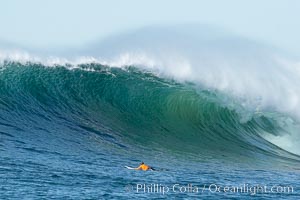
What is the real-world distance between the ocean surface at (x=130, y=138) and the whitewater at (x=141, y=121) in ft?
0.12

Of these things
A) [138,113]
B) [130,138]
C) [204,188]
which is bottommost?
[204,188]

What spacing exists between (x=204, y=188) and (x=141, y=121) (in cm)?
760

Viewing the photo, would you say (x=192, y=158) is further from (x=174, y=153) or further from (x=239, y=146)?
(x=239, y=146)

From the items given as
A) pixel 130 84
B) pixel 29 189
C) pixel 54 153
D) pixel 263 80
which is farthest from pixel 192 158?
pixel 263 80

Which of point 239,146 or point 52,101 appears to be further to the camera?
point 52,101

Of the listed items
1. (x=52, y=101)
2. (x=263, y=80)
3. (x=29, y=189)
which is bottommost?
(x=29, y=189)

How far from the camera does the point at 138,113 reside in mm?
20875

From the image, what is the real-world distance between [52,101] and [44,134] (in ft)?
11.6

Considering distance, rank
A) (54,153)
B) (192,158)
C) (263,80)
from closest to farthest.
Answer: (54,153) < (192,158) < (263,80)

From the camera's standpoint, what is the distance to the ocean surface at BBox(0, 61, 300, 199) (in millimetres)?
12672

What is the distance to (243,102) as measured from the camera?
76.0 feet

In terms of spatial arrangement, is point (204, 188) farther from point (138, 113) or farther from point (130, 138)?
point (138, 113)

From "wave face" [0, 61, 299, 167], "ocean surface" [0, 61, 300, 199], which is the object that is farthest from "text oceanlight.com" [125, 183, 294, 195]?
"wave face" [0, 61, 299, 167]

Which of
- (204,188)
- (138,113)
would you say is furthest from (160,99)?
(204,188)
